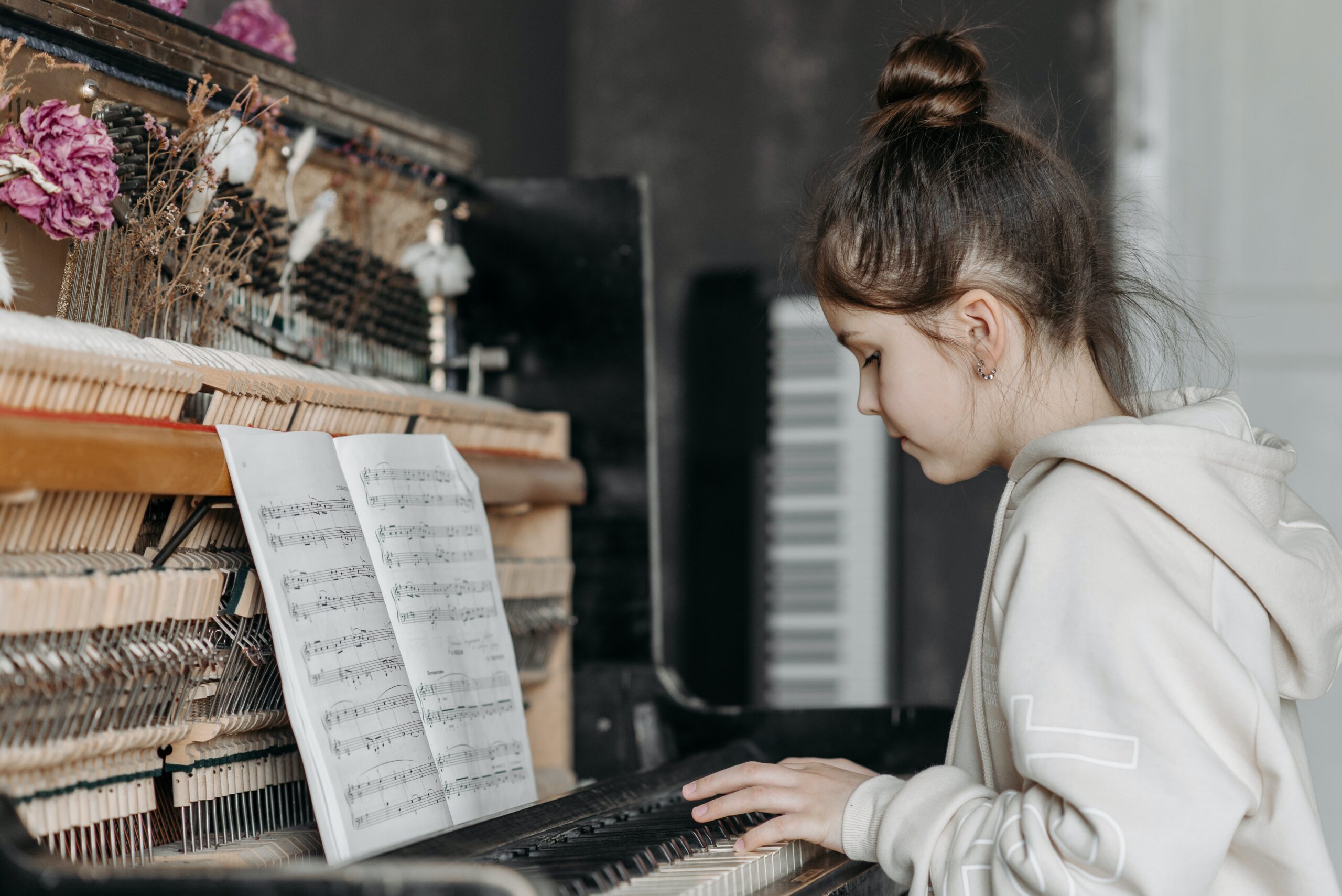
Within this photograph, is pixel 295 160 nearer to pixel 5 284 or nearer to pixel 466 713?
pixel 5 284

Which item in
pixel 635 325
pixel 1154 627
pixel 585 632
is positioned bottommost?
pixel 585 632

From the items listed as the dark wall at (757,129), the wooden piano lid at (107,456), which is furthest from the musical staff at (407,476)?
the dark wall at (757,129)

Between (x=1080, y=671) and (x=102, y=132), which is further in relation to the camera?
(x=102, y=132)

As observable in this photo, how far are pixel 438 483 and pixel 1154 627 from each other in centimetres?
86

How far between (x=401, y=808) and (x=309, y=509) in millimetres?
325

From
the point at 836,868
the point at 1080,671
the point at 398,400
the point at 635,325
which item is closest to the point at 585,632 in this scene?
the point at 635,325

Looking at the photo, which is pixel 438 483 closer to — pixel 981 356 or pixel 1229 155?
pixel 981 356

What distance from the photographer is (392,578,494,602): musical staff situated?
1471 millimetres

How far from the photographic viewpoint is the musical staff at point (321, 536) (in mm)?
1285

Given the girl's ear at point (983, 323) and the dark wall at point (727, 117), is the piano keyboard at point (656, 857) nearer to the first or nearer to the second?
the girl's ear at point (983, 323)

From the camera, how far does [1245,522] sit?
122 cm

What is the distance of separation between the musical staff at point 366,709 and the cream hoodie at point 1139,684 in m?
0.49

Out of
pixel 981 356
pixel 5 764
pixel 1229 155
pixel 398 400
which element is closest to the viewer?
pixel 5 764

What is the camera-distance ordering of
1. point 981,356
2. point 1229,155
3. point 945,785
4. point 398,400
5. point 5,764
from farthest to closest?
point 1229,155
point 398,400
point 981,356
point 945,785
point 5,764
